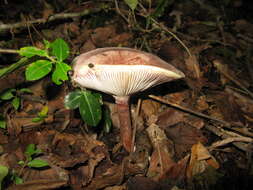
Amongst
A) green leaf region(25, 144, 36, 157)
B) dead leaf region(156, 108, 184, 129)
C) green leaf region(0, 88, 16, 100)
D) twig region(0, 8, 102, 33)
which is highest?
twig region(0, 8, 102, 33)

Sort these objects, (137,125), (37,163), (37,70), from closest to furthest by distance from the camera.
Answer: (37,70)
(37,163)
(137,125)

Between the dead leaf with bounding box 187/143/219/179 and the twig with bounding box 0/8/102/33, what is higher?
the twig with bounding box 0/8/102/33

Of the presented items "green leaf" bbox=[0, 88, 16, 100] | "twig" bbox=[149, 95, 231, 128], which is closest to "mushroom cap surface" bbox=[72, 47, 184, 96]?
"twig" bbox=[149, 95, 231, 128]

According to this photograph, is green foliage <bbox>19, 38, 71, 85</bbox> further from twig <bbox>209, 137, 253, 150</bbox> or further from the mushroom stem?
twig <bbox>209, 137, 253, 150</bbox>

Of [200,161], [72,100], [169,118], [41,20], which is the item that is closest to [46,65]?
[72,100]

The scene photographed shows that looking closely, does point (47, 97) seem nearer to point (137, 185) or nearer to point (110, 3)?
point (137, 185)

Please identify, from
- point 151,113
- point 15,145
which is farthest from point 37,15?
point 151,113

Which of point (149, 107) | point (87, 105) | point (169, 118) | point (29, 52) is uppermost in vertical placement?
point (29, 52)

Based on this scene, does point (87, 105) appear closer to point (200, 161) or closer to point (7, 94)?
point (7, 94)

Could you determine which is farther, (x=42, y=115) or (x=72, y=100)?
(x=42, y=115)
